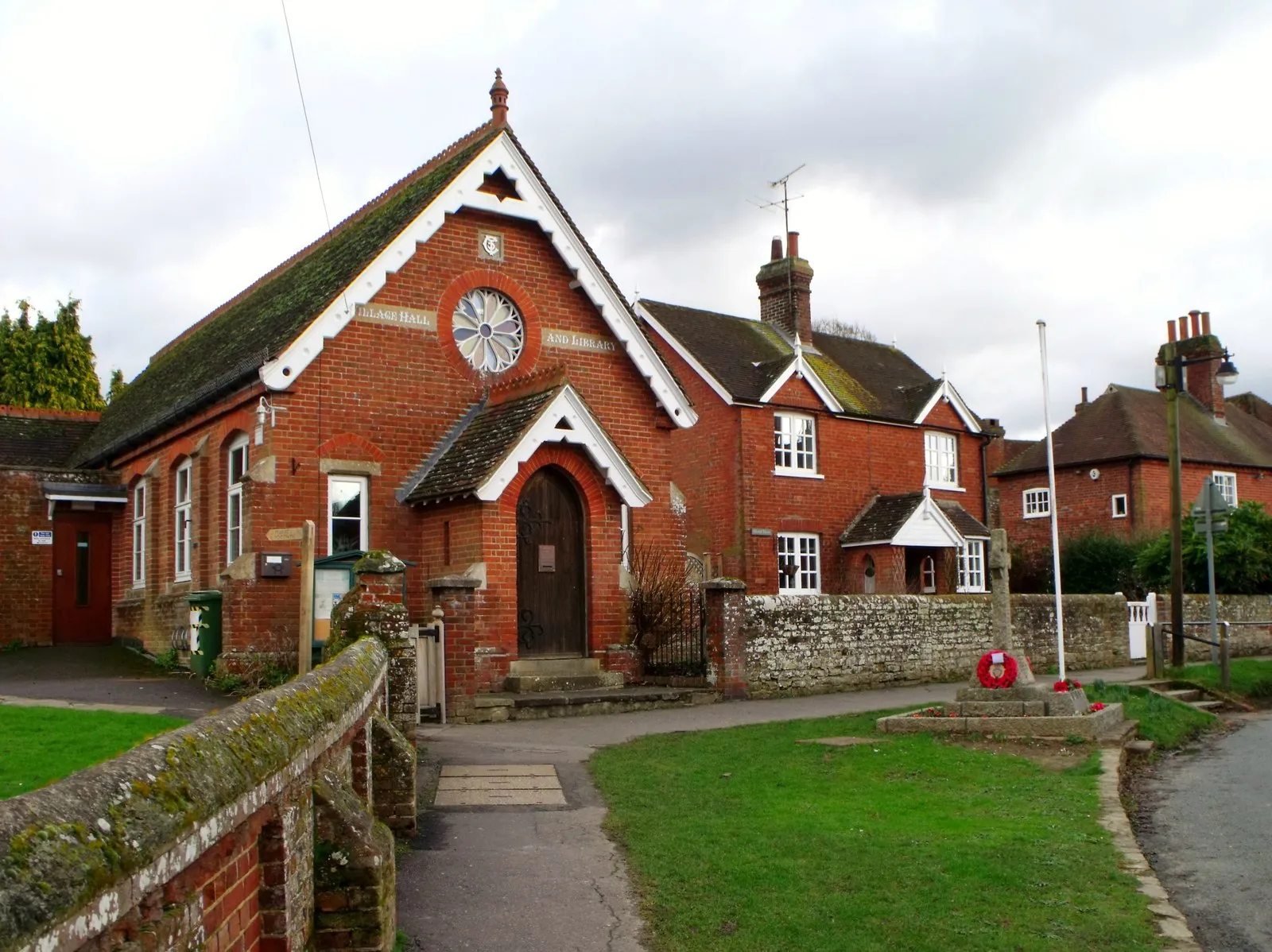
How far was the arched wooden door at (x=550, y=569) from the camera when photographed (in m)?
17.5

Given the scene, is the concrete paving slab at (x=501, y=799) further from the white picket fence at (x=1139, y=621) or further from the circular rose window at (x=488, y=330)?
the white picket fence at (x=1139, y=621)

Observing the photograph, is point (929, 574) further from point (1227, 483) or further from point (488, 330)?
point (1227, 483)

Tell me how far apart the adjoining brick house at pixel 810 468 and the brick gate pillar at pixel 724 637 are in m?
9.94

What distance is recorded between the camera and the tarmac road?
692cm

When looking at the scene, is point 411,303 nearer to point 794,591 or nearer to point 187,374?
point 187,374

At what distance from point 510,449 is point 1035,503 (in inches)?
1236

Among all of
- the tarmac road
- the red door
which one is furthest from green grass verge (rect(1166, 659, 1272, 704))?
the red door

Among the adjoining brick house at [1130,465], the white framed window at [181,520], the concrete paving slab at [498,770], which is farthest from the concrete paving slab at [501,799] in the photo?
the adjoining brick house at [1130,465]

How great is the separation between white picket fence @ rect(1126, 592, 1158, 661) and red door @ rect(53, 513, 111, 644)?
2162 cm

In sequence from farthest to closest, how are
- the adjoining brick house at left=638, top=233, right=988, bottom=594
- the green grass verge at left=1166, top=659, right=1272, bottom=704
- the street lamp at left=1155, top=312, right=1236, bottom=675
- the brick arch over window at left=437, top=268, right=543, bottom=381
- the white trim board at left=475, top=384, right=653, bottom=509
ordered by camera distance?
the adjoining brick house at left=638, top=233, right=988, bottom=594
the street lamp at left=1155, top=312, right=1236, bottom=675
the green grass verge at left=1166, top=659, right=1272, bottom=704
the brick arch over window at left=437, top=268, right=543, bottom=381
the white trim board at left=475, top=384, right=653, bottom=509

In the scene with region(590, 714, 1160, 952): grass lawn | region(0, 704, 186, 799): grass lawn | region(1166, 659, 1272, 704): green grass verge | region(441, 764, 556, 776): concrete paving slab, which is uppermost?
region(0, 704, 186, 799): grass lawn

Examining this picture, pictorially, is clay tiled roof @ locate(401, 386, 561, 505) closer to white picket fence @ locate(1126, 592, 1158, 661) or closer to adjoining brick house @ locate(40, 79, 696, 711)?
adjoining brick house @ locate(40, 79, 696, 711)

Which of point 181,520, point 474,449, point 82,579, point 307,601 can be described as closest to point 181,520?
point 181,520

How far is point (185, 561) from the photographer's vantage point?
20.3 m
